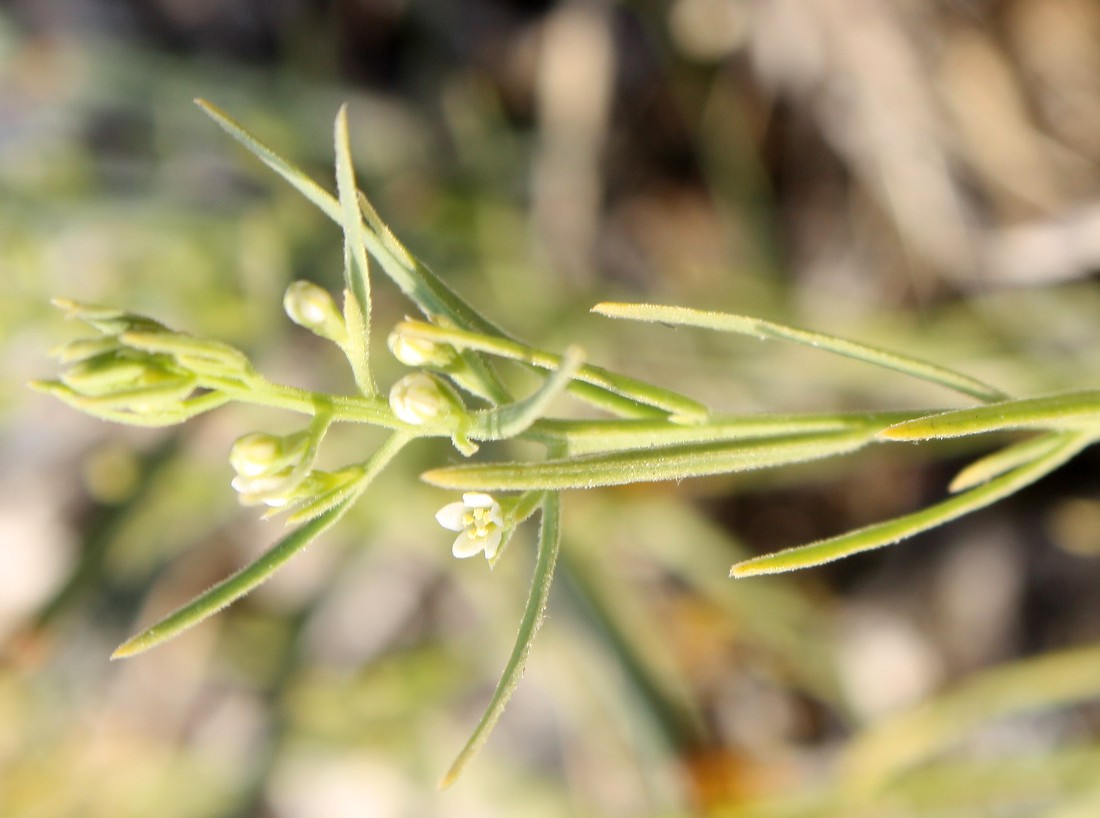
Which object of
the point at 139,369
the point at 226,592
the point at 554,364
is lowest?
the point at 226,592

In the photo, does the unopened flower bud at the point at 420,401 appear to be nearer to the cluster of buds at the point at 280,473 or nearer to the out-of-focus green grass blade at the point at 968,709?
the cluster of buds at the point at 280,473

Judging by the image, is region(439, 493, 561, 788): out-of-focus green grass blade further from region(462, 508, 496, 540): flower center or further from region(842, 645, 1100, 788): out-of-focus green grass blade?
region(842, 645, 1100, 788): out-of-focus green grass blade

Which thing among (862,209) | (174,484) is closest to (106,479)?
(174,484)

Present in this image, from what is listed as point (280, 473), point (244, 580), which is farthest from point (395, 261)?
point (244, 580)

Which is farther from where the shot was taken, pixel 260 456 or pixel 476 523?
pixel 476 523

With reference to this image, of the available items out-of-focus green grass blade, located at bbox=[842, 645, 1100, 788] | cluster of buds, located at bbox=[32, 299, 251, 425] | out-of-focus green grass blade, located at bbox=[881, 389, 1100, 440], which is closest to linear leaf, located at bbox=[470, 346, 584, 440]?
cluster of buds, located at bbox=[32, 299, 251, 425]

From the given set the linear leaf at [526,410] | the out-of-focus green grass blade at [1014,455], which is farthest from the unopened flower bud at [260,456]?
the out-of-focus green grass blade at [1014,455]

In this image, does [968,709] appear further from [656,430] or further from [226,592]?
[226,592]
